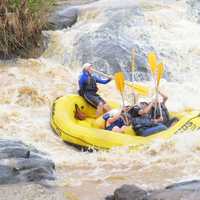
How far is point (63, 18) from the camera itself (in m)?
12.7

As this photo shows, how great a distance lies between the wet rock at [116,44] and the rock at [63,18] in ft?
2.97

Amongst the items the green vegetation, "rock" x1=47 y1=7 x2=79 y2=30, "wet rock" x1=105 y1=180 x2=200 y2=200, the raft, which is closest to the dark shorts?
the raft

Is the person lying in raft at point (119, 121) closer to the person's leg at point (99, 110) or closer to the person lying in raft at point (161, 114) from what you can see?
the person lying in raft at point (161, 114)

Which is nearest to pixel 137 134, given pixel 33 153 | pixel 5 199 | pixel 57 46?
pixel 33 153

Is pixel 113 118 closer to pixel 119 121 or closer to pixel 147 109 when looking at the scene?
pixel 119 121

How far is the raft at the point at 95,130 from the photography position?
22.9 ft

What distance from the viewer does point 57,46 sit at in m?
11.5

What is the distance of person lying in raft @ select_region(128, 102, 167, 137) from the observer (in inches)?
281

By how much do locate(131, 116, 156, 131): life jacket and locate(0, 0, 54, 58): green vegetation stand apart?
4189 mm

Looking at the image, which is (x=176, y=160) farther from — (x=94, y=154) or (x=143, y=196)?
(x=143, y=196)

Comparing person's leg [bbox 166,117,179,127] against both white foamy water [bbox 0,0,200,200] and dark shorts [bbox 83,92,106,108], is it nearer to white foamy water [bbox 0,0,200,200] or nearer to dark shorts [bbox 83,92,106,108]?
white foamy water [bbox 0,0,200,200]

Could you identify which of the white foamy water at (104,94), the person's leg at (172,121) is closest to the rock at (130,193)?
the white foamy water at (104,94)

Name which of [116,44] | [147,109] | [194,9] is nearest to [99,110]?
[147,109]

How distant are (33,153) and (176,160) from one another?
1.54 m
